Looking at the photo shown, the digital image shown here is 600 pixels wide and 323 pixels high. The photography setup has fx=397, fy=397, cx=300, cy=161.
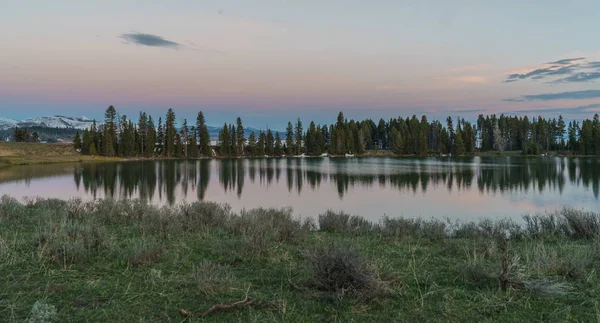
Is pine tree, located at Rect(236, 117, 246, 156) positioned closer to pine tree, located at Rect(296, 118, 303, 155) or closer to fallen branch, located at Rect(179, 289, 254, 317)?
pine tree, located at Rect(296, 118, 303, 155)

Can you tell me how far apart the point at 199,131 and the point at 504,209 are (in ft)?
288

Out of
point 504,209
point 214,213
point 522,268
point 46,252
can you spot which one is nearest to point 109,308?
point 46,252

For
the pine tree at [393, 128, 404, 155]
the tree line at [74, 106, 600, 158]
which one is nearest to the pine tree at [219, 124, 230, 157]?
the tree line at [74, 106, 600, 158]

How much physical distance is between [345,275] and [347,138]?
10919 centimetres

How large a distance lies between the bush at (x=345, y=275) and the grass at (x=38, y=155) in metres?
70.6

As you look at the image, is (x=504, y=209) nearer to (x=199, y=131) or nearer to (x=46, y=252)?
(x=46, y=252)

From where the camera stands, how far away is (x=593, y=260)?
6316mm

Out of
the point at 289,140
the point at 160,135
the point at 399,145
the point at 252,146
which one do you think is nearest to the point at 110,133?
the point at 160,135

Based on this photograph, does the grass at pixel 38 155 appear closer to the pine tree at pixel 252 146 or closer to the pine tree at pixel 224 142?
the pine tree at pixel 224 142

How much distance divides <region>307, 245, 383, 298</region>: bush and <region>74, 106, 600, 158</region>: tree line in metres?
85.4

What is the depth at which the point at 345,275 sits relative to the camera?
15.2ft

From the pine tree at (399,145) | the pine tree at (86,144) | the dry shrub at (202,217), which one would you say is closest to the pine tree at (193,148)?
the pine tree at (86,144)

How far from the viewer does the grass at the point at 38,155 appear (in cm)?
6444

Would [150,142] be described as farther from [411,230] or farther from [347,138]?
[411,230]
